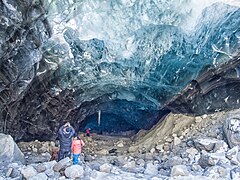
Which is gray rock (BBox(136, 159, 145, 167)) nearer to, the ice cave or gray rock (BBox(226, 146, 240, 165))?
gray rock (BBox(226, 146, 240, 165))

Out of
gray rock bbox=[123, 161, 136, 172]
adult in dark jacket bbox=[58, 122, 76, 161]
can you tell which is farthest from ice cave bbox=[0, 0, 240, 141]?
gray rock bbox=[123, 161, 136, 172]

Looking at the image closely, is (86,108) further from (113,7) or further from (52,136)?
(113,7)

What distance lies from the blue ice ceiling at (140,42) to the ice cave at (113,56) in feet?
0.08

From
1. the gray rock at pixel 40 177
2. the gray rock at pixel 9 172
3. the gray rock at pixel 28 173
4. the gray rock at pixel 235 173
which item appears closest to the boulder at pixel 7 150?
the gray rock at pixel 9 172

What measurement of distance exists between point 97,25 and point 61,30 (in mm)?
927

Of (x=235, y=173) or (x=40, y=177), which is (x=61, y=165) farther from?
(x=235, y=173)

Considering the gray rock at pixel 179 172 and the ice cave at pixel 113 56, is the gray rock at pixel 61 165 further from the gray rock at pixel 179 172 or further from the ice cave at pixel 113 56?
the ice cave at pixel 113 56

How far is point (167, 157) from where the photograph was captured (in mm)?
8453

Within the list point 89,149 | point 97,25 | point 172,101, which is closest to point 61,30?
point 97,25

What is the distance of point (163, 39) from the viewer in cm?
868

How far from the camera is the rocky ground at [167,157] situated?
5.79 meters

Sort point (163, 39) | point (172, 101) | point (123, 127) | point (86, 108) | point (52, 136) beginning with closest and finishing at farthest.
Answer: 1. point (163, 39)
2. point (172, 101)
3. point (52, 136)
4. point (86, 108)
5. point (123, 127)

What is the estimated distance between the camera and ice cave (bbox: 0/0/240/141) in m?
7.37

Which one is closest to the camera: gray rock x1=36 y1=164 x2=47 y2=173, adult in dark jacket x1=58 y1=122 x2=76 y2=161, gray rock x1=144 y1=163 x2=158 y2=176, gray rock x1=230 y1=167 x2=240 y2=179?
gray rock x1=36 y1=164 x2=47 y2=173
